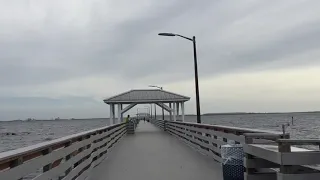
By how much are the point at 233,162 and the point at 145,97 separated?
31310mm

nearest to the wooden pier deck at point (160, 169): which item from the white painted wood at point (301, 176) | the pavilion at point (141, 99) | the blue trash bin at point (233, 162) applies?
the blue trash bin at point (233, 162)

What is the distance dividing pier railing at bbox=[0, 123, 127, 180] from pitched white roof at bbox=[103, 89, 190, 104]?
999 inches

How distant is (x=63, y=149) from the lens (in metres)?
7.45

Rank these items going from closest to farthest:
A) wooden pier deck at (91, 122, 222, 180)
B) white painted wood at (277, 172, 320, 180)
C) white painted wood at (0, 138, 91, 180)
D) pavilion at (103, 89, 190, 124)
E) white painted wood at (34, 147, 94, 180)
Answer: white painted wood at (0, 138, 91, 180) < white painted wood at (277, 172, 320, 180) < white painted wood at (34, 147, 94, 180) < wooden pier deck at (91, 122, 222, 180) < pavilion at (103, 89, 190, 124)

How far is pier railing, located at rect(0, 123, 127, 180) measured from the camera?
484 centimetres

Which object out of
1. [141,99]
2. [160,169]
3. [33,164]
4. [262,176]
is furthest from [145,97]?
[33,164]

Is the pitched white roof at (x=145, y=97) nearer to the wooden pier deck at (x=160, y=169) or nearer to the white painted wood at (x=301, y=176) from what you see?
the wooden pier deck at (x=160, y=169)

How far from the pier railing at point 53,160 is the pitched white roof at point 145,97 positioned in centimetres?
2536

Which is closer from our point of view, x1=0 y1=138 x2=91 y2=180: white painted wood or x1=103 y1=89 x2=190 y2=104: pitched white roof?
x1=0 y1=138 x2=91 y2=180: white painted wood

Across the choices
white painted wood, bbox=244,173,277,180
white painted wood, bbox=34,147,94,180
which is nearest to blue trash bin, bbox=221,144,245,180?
white painted wood, bbox=244,173,277,180

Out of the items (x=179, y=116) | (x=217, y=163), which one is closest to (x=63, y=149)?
(x=217, y=163)

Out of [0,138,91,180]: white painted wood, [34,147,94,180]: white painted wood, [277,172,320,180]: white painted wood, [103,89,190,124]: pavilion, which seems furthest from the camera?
[103,89,190,124]: pavilion

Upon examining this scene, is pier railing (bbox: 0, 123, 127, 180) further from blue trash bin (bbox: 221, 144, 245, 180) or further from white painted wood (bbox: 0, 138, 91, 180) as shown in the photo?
blue trash bin (bbox: 221, 144, 245, 180)

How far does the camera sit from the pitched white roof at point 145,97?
3744cm
